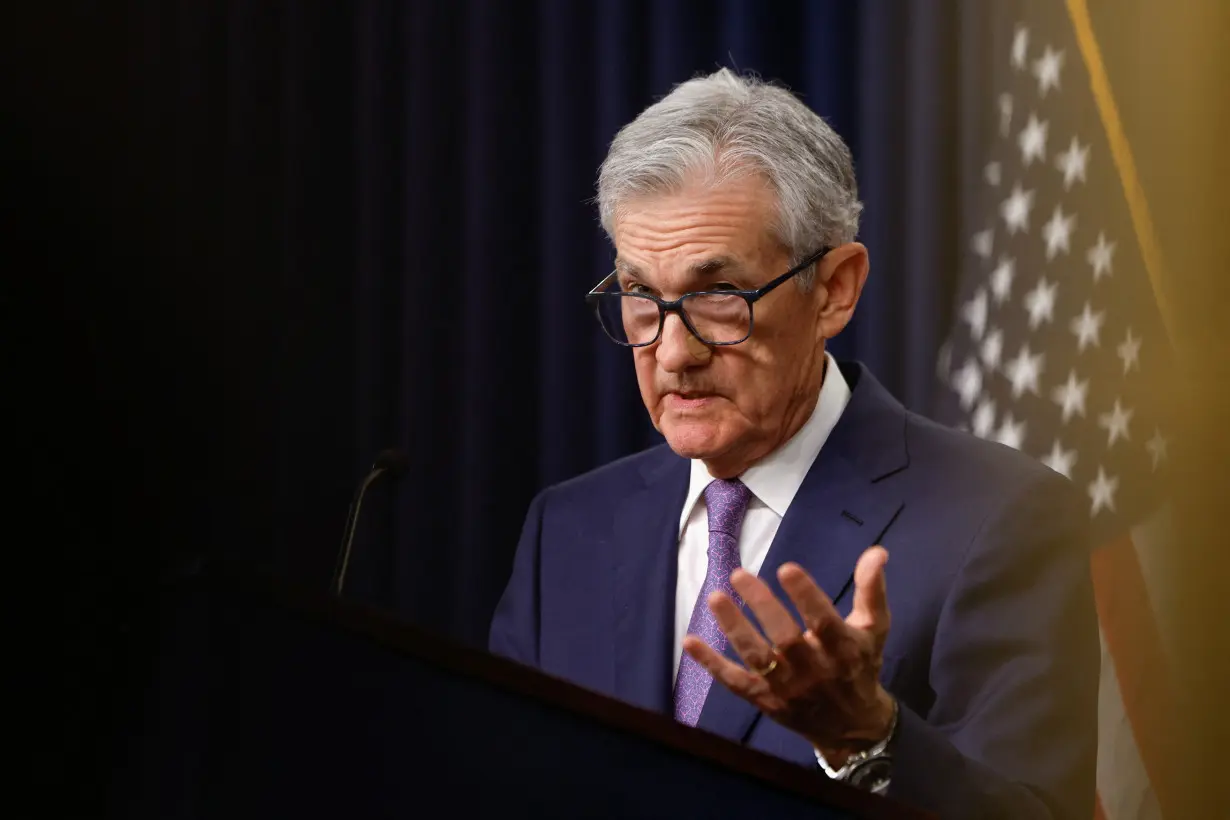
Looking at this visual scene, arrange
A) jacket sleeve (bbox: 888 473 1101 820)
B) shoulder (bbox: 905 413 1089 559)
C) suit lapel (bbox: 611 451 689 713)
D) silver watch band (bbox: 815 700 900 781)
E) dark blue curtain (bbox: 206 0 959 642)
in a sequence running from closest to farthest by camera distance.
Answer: silver watch band (bbox: 815 700 900 781), jacket sleeve (bbox: 888 473 1101 820), shoulder (bbox: 905 413 1089 559), suit lapel (bbox: 611 451 689 713), dark blue curtain (bbox: 206 0 959 642)

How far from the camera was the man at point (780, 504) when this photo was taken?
1480 mm

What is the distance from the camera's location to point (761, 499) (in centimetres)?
170

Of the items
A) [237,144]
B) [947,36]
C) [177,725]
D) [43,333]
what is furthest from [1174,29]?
[43,333]

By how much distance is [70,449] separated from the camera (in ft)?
6.54

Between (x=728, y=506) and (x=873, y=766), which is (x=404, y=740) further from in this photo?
(x=728, y=506)

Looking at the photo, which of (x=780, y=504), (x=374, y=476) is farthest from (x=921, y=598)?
(x=374, y=476)

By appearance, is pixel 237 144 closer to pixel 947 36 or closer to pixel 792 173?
pixel 792 173

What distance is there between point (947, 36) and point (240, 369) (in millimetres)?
1253

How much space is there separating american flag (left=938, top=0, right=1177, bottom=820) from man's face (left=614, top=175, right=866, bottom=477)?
30 centimetres

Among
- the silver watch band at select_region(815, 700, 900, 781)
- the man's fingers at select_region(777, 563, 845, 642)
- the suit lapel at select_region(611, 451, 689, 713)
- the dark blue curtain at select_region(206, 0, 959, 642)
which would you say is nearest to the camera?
the man's fingers at select_region(777, 563, 845, 642)

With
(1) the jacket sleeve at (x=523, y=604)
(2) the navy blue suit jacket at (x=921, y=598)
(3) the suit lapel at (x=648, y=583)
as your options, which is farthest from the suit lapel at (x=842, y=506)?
(1) the jacket sleeve at (x=523, y=604)

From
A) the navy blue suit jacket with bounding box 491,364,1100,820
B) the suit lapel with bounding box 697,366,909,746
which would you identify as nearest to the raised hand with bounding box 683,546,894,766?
the navy blue suit jacket with bounding box 491,364,1100,820

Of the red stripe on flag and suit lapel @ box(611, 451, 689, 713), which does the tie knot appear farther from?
the red stripe on flag

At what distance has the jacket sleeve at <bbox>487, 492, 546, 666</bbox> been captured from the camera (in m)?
1.83
